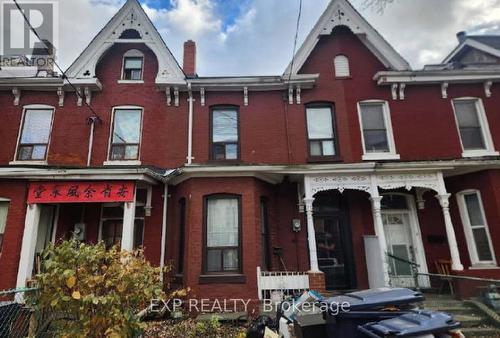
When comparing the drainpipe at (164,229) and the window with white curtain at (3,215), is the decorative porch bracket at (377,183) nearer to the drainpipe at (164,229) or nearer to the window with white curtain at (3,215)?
the drainpipe at (164,229)

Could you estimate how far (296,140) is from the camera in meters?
10.2

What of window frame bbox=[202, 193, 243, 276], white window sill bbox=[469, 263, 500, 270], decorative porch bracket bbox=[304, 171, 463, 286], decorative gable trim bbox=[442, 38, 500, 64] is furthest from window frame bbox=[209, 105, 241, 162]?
decorative gable trim bbox=[442, 38, 500, 64]

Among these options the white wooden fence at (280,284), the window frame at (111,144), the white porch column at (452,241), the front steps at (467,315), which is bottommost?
the front steps at (467,315)

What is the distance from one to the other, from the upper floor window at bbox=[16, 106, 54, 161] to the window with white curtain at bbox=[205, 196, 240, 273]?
6183 mm

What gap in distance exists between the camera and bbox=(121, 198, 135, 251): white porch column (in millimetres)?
8127

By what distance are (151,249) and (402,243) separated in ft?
26.7

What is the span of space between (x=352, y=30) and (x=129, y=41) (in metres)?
8.37

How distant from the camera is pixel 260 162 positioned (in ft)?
32.9

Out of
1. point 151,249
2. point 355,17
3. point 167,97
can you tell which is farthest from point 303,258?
point 355,17

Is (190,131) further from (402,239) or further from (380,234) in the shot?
(402,239)

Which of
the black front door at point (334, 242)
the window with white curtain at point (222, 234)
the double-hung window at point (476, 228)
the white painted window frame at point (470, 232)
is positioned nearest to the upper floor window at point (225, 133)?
the window with white curtain at point (222, 234)

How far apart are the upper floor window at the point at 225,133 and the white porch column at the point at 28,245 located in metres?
5.40

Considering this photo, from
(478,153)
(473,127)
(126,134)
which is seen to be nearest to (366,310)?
(478,153)

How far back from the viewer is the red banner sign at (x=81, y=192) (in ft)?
27.3
